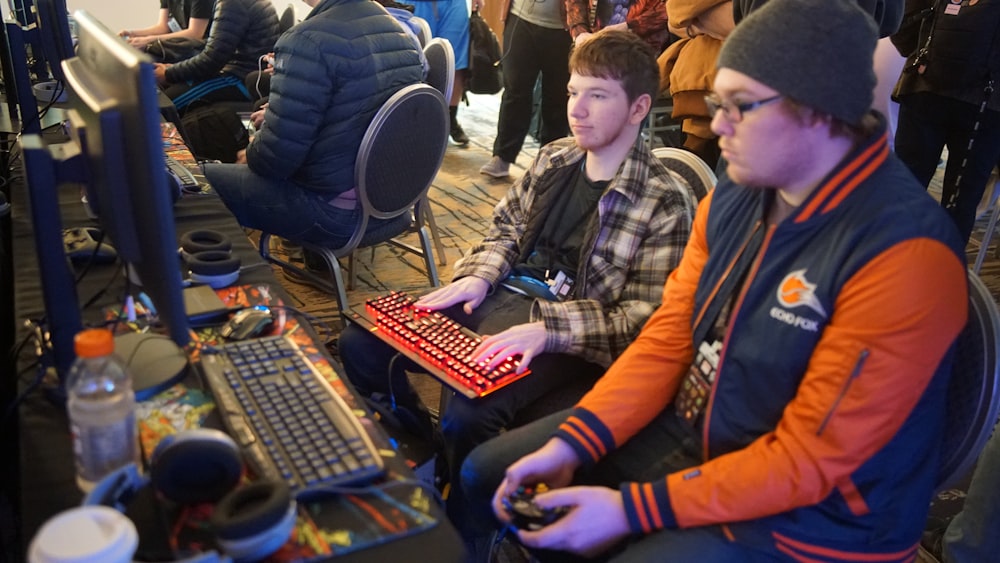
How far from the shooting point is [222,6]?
3535 mm

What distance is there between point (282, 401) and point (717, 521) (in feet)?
2.09

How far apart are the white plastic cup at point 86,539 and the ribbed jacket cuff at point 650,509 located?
676 mm

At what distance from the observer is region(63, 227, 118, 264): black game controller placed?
1.50 metres

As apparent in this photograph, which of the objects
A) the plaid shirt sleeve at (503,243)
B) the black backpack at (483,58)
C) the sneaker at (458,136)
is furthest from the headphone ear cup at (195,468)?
the sneaker at (458,136)

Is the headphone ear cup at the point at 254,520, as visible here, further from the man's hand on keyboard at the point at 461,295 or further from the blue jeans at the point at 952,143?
the blue jeans at the point at 952,143

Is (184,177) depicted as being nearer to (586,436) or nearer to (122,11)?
(586,436)

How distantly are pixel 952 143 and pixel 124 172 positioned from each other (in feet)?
9.15

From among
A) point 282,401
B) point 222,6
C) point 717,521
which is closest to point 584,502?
point 717,521

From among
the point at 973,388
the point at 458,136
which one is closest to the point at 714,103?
the point at 973,388

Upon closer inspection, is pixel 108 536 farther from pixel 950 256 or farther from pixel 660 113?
pixel 660 113

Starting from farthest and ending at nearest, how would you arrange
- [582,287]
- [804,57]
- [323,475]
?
[582,287]
[804,57]
[323,475]

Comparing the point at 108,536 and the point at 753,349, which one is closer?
the point at 108,536

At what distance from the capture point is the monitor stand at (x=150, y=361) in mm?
1137

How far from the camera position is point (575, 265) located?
1.83 meters
